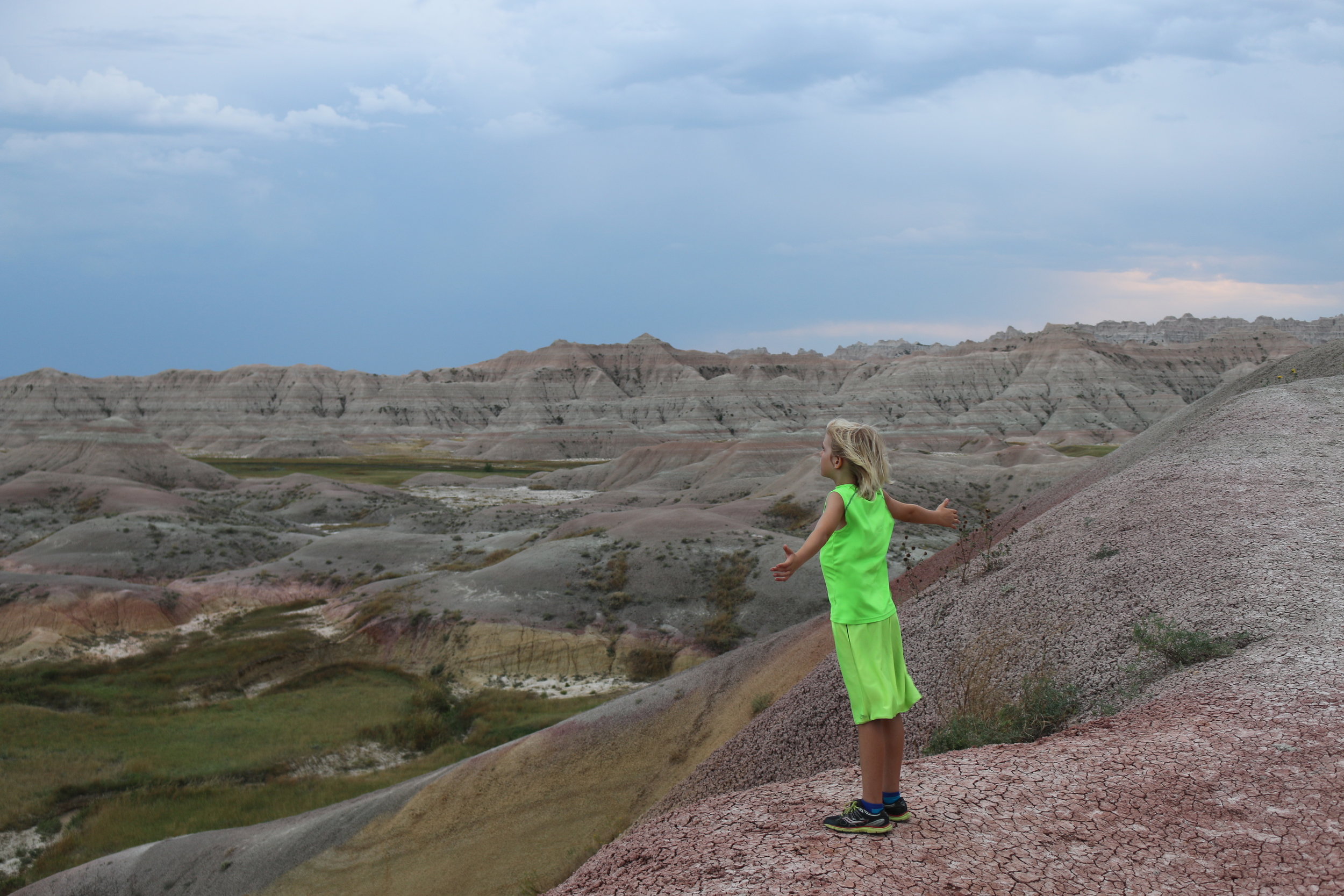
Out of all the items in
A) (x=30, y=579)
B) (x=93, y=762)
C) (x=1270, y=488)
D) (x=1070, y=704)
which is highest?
(x=1270, y=488)

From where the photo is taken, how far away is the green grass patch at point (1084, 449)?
8364 centimetres

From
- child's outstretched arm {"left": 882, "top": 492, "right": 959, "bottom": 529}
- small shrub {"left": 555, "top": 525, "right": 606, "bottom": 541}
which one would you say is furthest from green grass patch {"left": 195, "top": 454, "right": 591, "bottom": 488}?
child's outstretched arm {"left": 882, "top": 492, "right": 959, "bottom": 529}

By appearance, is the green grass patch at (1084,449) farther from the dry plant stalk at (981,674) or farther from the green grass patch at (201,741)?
the dry plant stalk at (981,674)

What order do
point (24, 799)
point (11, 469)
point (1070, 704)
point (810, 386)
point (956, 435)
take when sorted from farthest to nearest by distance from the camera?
point (810, 386)
point (956, 435)
point (11, 469)
point (24, 799)
point (1070, 704)

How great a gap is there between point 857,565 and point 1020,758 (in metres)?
2.30

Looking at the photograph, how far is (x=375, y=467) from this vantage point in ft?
332

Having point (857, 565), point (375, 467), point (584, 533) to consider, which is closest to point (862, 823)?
point (857, 565)

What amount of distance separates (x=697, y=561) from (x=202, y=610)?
68.7ft

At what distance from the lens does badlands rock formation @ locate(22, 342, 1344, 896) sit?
422 cm

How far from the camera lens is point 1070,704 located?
6793 mm

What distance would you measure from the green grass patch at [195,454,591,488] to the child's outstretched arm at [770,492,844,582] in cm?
8232

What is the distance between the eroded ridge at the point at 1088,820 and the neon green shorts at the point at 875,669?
0.74m

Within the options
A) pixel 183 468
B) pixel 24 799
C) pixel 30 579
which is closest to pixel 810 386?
pixel 183 468

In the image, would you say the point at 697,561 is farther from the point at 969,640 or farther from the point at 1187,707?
the point at 1187,707
